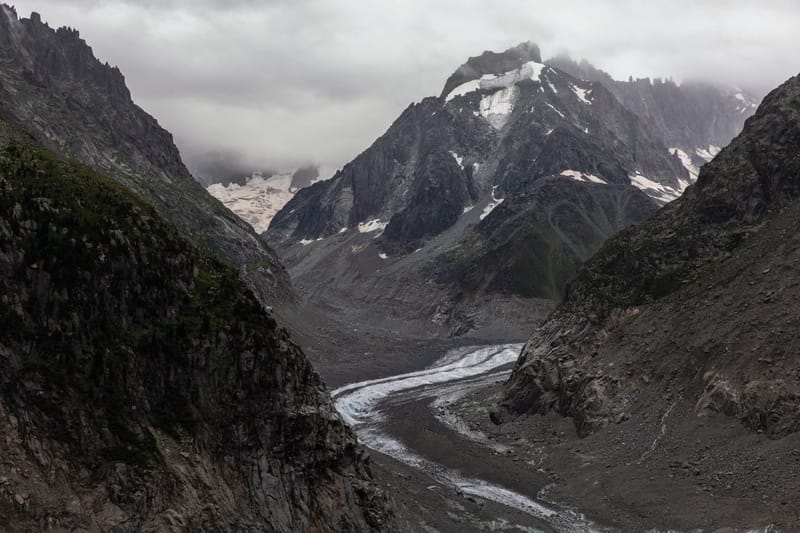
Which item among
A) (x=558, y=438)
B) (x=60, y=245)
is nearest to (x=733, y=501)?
(x=558, y=438)

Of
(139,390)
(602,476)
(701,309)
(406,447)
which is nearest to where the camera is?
(139,390)

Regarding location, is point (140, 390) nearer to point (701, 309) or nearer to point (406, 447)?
point (406, 447)

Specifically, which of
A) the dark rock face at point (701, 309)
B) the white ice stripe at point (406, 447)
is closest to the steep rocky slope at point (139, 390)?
the white ice stripe at point (406, 447)

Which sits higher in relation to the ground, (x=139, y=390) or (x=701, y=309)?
(x=139, y=390)

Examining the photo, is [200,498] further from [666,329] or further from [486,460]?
[666,329]

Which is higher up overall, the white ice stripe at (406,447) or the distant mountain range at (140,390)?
the distant mountain range at (140,390)

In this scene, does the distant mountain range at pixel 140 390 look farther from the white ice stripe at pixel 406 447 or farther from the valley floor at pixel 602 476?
the white ice stripe at pixel 406 447

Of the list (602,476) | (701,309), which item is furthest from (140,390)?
(701,309)
